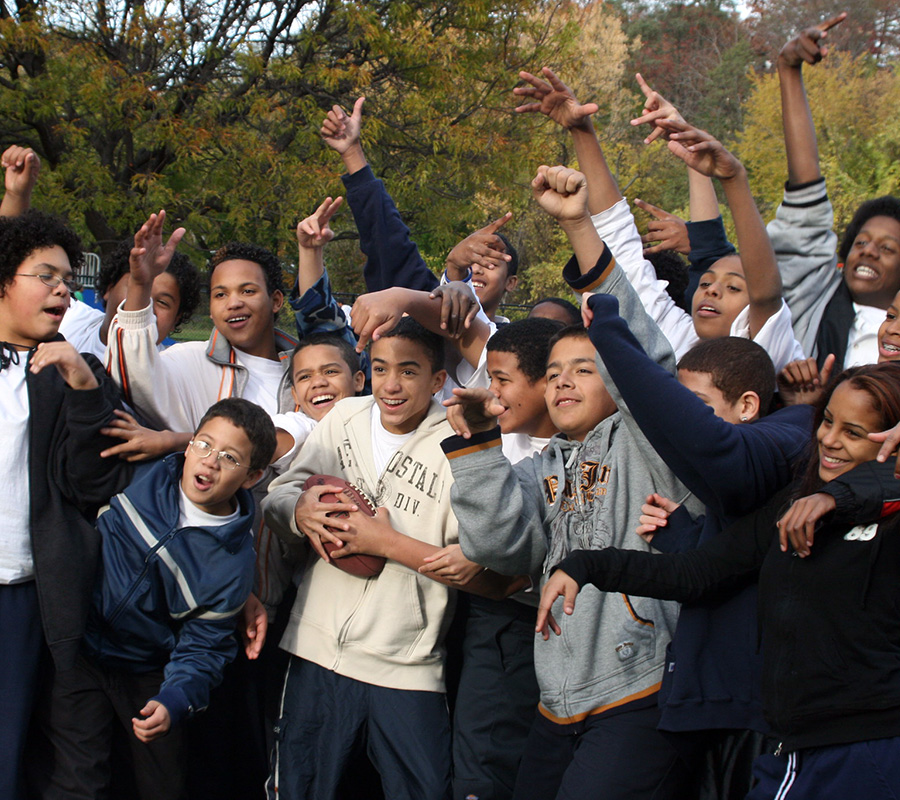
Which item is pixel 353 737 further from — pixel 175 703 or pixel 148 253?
pixel 148 253

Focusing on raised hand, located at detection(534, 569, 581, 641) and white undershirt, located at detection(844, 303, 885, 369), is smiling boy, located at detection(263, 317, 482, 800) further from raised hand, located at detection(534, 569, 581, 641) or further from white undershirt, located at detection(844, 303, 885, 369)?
white undershirt, located at detection(844, 303, 885, 369)

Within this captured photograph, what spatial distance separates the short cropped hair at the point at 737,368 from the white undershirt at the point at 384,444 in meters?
1.05

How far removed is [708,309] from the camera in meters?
3.47

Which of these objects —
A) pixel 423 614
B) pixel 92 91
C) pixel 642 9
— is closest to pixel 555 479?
pixel 423 614

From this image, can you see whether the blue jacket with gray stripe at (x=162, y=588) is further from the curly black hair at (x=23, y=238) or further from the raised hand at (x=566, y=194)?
the raised hand at (x=566, y=194)

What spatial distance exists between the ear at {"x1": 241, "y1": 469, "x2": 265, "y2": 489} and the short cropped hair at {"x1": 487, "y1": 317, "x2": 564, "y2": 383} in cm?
93

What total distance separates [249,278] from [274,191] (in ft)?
22.6

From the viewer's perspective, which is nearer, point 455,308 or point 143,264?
point 143,264

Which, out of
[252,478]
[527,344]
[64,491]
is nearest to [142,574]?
[64,491]

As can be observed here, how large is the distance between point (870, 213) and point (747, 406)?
4.59ft

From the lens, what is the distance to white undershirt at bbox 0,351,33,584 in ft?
9.51

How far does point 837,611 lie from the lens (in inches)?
82.7

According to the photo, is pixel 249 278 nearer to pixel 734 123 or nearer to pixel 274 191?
pixel 274 191

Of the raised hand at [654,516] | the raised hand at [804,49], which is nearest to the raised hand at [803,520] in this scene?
the raised hand at [654,516]
